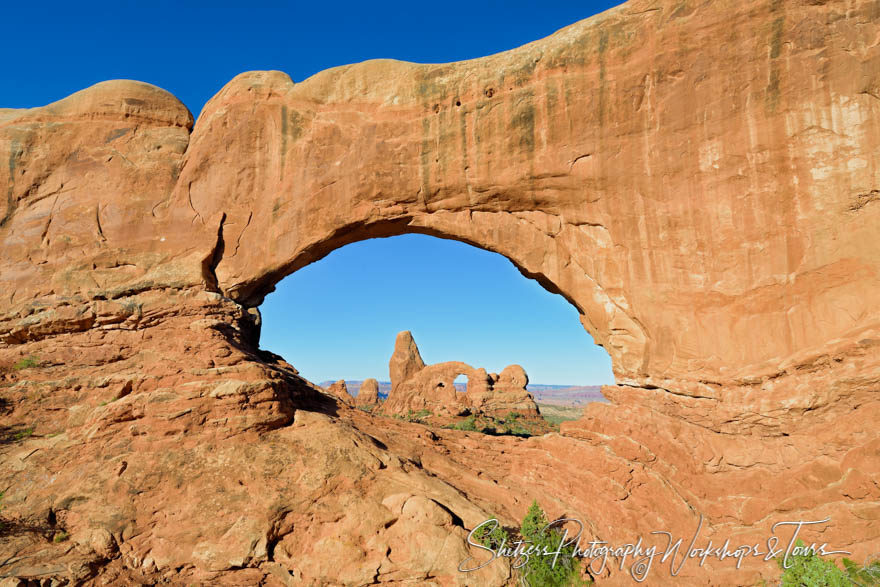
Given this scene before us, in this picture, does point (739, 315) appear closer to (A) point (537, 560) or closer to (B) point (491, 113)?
(A) point (537, 560)

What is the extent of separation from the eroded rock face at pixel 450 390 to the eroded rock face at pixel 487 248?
39964mm

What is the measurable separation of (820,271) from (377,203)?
1216 centimetres

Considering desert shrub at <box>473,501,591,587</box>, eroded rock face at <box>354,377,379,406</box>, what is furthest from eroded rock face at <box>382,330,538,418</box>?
desert shrub at <box>473,501,591,587</box>

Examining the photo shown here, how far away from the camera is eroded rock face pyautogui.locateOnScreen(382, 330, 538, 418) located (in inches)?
2250

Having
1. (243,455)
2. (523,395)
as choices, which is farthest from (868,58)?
(523,395)

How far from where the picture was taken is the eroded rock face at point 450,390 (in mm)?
57156

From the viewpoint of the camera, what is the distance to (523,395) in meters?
60.3

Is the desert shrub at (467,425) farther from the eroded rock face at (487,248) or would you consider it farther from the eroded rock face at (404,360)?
the eroded rock face at (487,248)

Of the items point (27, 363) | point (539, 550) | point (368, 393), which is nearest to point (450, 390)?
point (368, 393)

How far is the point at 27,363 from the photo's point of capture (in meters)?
14.2

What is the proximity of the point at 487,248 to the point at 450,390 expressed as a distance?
43.4m

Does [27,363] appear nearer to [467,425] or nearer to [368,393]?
[467,425]

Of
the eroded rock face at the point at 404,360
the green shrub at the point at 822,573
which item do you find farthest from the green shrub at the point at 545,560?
the eroded rock face at the point at 404,360

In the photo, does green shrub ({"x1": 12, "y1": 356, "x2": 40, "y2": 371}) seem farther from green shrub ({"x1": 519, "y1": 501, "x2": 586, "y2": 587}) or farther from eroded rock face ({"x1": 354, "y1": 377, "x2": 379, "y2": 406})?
eroded rock face ({"x1": 354, "y1": 377, "x2": 379, "y2": 406})
